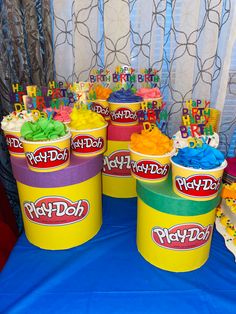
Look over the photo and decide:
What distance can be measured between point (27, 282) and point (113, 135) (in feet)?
2.02

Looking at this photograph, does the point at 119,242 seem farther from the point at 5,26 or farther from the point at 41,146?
the point at 5,26

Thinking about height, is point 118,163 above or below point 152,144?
below

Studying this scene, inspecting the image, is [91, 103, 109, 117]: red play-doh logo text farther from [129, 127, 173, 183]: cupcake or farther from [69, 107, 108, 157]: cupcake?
[129, 127, 173, 183]: cupcake

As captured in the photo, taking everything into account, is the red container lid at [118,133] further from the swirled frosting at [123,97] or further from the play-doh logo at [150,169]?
the play-doh logo at [150,169]

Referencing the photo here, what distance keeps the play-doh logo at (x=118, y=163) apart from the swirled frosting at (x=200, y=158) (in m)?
0.41

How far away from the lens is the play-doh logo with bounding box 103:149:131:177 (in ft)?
3.78

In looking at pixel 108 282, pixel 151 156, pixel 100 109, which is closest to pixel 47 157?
pixel 151 156

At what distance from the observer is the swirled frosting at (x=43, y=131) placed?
80 centimetres

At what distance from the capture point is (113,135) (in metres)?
1.14

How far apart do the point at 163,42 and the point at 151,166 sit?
0.85 metres

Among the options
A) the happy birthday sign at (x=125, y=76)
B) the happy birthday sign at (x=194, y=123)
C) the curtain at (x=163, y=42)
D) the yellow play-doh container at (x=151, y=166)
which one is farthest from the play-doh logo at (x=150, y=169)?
the curtain at (x=163, y=42)

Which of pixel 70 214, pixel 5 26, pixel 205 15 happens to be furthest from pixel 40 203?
pixel 205 15

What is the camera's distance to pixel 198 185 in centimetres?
72

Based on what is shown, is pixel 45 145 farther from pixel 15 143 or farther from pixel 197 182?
pixel 197 182
